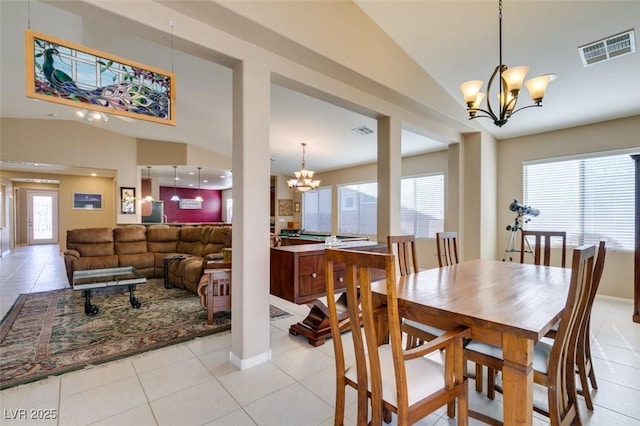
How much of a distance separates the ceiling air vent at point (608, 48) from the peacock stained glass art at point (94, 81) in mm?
4016

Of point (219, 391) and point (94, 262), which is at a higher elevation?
point (94, 262)

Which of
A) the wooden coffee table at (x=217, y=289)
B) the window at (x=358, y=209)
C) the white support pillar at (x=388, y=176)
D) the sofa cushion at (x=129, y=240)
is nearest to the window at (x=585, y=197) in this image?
the white support pillar at (x=388, y=176)

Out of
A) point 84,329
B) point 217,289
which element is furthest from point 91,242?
point 217,289

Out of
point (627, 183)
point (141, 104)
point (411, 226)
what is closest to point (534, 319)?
point (141, 104)

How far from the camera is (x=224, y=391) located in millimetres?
2025

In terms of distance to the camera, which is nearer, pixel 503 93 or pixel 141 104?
pixel 141 104

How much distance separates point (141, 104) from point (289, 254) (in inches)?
64.3

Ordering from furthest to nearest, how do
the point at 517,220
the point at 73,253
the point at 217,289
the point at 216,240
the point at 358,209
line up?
the point at 358,209
the point at 216,240
the point at 73,253
the point at 517,220
the point at 217,289

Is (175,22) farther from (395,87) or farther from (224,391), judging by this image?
(224,391)

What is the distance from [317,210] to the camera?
357 inches

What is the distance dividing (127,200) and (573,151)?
943cm

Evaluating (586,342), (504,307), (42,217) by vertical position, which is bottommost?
(586,342)

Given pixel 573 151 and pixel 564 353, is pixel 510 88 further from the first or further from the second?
pixel 573 151

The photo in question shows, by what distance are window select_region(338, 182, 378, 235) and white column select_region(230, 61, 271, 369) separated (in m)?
5.22
